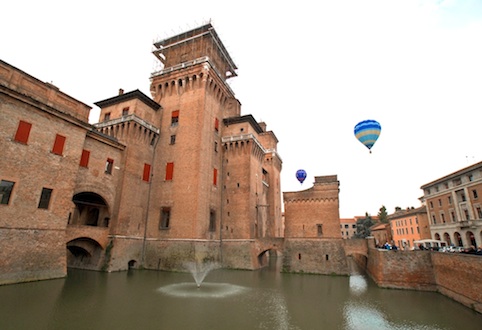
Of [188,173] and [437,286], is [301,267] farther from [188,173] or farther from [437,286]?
[188,173]

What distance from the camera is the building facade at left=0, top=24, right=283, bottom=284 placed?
55.5ft

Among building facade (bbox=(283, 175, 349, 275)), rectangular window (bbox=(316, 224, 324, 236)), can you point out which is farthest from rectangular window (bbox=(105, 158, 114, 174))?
rectangular window (bbox=(316, 224, 324, 236))

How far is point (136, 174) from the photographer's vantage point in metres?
26.8

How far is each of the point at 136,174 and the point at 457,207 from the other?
42.6m

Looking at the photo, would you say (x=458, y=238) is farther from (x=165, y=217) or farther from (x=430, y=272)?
(x=165, y=217)

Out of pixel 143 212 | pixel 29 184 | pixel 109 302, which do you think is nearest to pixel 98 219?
pixel 143 212

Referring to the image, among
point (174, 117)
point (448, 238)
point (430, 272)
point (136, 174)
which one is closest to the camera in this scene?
point (430, 272)

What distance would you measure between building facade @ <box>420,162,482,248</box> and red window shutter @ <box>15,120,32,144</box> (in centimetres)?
4607

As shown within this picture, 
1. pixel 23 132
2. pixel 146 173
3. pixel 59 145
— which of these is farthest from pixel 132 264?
pixel 23 132

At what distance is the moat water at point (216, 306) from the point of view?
1078cm

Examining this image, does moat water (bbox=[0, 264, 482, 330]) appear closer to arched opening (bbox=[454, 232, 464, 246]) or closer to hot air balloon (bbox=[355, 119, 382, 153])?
hot air balloon (bbox=[355, 119, 382, 153])

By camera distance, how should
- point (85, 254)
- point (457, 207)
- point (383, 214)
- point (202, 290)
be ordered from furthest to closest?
point (383, 214), point (457, 207), point (85, 254), point (202, 290)

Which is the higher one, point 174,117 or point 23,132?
point 174,117

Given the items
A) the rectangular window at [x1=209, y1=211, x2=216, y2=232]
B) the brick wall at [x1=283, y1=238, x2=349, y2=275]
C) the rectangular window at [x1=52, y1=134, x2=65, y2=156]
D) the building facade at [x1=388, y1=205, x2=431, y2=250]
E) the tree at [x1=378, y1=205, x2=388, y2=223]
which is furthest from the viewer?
the tree at [x1=378, y1=205, x2=388, y2=223]
